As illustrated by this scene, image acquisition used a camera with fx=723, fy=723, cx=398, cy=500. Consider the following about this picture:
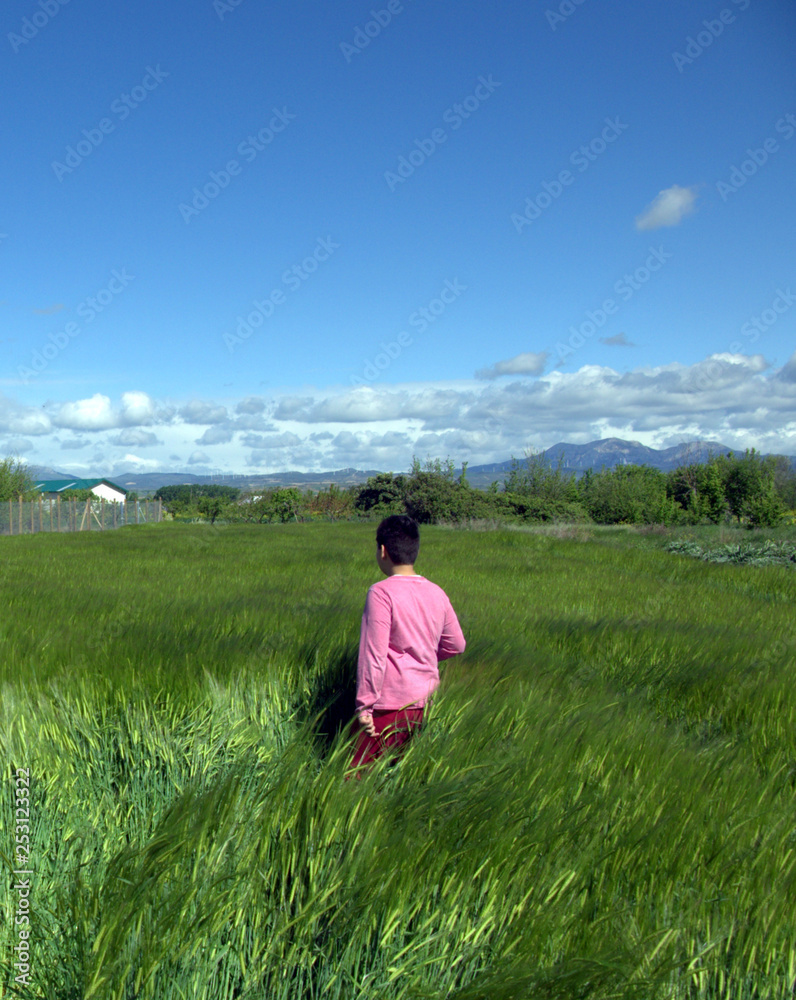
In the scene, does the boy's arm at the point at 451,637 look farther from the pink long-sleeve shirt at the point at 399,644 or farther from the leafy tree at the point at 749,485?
the leafy tree at the point at 749,485

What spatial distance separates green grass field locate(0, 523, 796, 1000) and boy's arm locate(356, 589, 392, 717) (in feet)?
1.06

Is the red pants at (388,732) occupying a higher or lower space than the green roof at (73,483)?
lower

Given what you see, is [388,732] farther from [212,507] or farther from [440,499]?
[212,507]

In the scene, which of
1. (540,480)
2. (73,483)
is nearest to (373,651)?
(540,480)

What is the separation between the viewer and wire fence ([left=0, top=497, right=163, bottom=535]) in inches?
1460

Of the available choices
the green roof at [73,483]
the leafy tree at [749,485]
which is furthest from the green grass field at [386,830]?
the green roof at [73,483]

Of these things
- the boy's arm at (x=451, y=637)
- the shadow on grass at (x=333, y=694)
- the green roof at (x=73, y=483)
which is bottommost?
→ the shadow on grass at (x=333, y=694)

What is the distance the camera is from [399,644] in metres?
3.56

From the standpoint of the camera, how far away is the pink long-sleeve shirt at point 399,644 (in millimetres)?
3441

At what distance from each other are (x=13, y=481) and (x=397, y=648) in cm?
6821

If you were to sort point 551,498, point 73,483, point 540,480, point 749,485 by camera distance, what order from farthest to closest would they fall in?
point 73,483, point 540,480, point 551,498, point 749,485

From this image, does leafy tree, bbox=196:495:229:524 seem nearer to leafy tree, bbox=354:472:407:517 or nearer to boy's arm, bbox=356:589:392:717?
leafy tree, bbox=354:472:407:517

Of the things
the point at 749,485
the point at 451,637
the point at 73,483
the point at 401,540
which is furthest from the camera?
the point at 73,483

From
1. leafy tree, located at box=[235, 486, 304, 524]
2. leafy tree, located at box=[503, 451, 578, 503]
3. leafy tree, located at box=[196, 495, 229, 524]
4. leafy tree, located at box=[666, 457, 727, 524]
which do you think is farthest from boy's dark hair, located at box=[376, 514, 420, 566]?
leafy tree, located at box=[196, 495, 229, 524]
